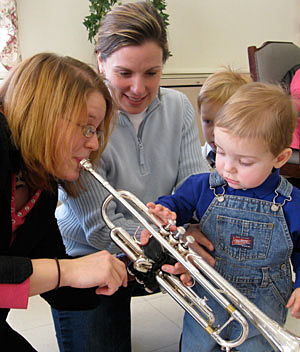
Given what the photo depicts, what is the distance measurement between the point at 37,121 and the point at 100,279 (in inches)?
14.1

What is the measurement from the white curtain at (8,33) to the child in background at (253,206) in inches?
81.6

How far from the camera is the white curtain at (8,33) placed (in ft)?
8.84

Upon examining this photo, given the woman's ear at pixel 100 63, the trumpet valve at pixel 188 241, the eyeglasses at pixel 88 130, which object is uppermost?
the woman's ear at pixel 100 63

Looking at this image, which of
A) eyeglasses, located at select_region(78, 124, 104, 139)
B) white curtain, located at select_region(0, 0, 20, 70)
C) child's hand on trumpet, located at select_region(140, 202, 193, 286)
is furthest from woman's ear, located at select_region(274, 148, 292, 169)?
white curtain, located at select_region(0, 0, 20, 70)

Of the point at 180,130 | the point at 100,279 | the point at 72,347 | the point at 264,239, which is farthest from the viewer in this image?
the point at 180,130

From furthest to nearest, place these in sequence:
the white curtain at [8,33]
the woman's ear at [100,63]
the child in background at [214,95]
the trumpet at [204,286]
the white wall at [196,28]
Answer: the white wall at [196,28] → the white curtain at [8,33] → the child in background at [214,95] → the woman's ear at [100,63] → the trumpet at [204,286]

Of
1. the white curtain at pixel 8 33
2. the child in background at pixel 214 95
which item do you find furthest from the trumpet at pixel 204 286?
the white curtain at pixel 8 33

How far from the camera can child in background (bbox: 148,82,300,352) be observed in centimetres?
97

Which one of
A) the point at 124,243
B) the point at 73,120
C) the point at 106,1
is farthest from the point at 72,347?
the point at 106,1

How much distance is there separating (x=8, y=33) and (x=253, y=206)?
2.29 meters

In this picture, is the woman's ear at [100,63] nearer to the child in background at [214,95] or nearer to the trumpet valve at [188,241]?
the child in background at [214,95]

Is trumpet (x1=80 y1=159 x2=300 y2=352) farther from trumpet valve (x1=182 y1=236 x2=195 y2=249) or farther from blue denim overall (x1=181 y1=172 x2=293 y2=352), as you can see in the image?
blue denim overall (x1=181 y1=172 x2=293 y2=352)

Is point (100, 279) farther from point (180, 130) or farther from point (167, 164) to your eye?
point (180, 130)

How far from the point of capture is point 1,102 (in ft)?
3.10
